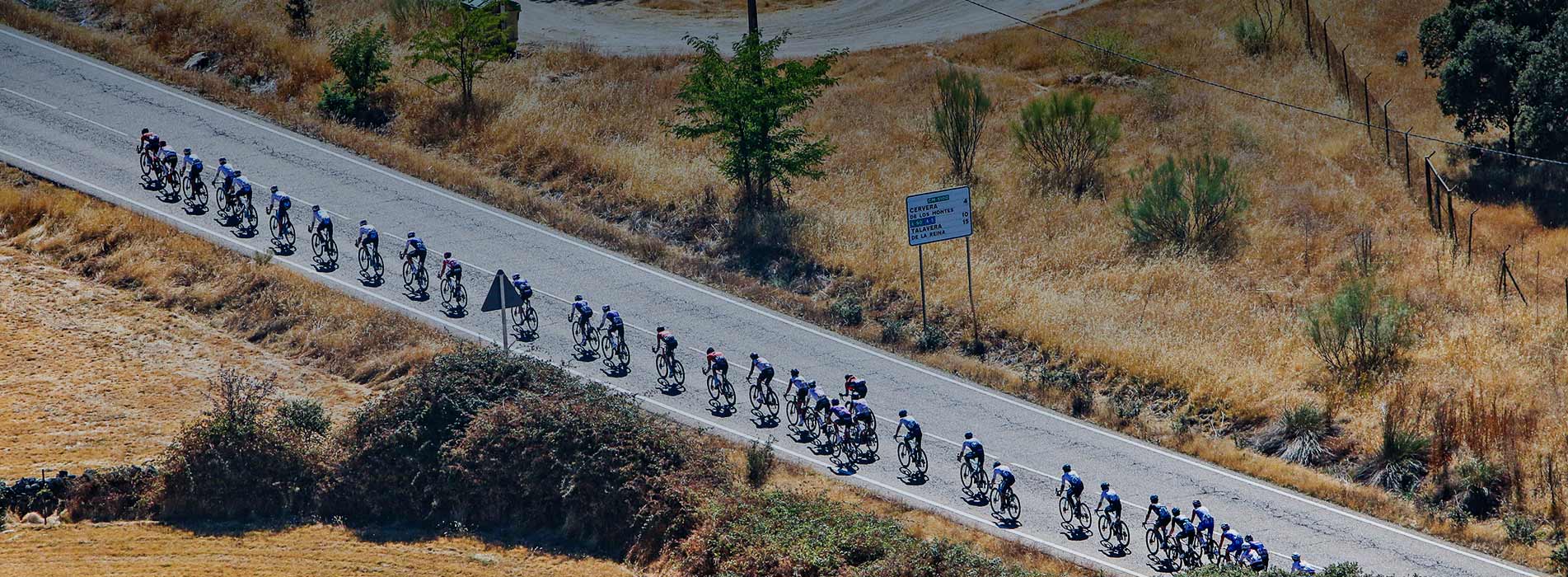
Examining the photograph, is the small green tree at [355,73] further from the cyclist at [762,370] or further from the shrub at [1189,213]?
the shrub at [1189,213]

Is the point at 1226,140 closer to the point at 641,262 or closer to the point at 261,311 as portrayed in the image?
the point at 641,262

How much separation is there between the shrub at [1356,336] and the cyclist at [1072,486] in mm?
8024

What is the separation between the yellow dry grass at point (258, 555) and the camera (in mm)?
18922

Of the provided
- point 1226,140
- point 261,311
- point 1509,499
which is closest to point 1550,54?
point 1226,140

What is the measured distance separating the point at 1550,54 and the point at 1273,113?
766 centimetres

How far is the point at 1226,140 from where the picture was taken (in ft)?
129

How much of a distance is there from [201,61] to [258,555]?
24.5m

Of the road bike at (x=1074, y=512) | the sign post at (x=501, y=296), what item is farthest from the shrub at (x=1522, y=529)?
the sign post at (x=501, y=296)

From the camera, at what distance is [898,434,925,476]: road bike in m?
22.7

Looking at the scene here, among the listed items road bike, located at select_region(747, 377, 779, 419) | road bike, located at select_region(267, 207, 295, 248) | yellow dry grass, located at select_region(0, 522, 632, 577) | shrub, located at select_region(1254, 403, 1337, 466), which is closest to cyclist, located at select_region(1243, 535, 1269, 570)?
shrub, located at select_region(1254, 403, 1337, 466)

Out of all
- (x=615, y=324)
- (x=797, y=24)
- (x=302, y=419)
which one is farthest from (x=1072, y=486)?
(x=797, y=24)

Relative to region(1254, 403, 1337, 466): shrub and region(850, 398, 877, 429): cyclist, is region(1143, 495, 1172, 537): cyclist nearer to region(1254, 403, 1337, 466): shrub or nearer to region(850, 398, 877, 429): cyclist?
region(850, 398, 877, 429): cyclist

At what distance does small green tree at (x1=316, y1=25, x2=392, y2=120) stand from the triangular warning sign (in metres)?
16.6

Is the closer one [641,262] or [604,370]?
[604,370]
